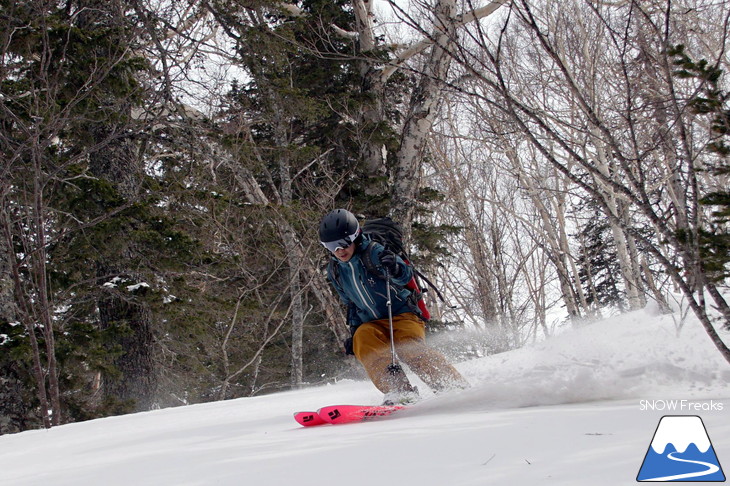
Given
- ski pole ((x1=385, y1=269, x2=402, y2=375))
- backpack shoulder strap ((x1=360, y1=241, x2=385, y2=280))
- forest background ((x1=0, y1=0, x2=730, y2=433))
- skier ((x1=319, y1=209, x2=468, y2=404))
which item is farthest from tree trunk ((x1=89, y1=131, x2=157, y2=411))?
ski pole ((x1=385, y1=269, x2=402, y2=375))

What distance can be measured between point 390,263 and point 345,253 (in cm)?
36

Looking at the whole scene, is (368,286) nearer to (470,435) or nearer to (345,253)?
(345,253)

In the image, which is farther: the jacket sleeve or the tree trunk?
the tree trunk

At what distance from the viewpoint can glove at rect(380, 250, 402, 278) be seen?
4.22m

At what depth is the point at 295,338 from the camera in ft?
38.5

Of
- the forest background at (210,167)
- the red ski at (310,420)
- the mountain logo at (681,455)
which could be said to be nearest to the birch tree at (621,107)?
the forest background at (210,167)

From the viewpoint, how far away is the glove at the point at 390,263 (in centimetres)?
422

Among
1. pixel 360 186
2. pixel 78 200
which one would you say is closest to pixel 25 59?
pixel 78 200

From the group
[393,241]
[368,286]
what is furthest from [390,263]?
[393,241]

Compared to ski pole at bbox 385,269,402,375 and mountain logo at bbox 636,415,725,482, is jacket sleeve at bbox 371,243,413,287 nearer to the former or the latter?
ski pole at bbox 385,269,402,375

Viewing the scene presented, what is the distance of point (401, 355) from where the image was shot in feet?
14.6

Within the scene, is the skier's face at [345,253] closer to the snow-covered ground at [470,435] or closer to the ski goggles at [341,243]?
the ski goggles at [341,243]

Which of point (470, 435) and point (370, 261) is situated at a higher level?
point (370, 261)

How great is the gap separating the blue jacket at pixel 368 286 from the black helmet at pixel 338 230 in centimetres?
20
